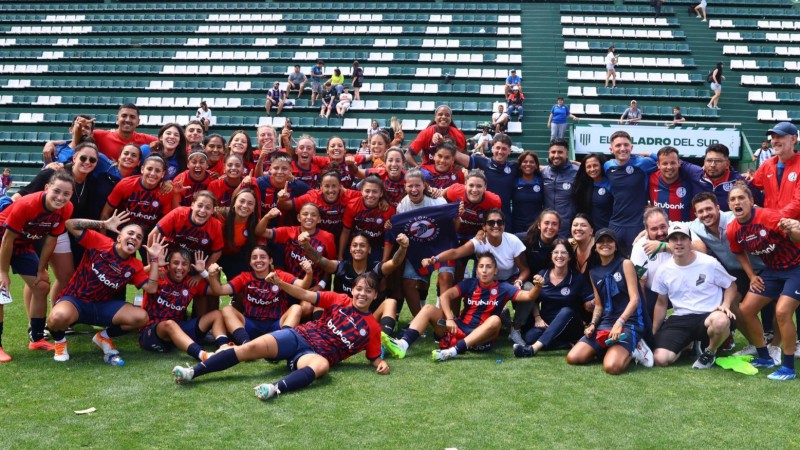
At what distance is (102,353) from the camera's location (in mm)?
6301

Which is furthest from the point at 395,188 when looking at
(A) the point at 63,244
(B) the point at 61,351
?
(B) the point at 61,351

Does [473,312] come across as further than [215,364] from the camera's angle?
Yes

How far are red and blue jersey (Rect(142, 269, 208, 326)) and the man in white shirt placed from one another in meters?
4.37

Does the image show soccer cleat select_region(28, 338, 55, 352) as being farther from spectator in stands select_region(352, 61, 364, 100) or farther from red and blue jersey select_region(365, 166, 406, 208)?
spectator in stands select_region(352, 61, 364, 100)

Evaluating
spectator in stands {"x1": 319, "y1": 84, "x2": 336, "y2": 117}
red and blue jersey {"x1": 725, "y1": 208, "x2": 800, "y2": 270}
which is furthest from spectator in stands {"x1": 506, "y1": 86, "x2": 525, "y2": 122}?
red and blue jersey {"x1": 725, "y1": 208, "x2": 800, "y2": 270}

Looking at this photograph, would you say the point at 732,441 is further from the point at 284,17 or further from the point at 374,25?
the point at 284,17

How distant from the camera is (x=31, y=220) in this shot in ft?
19.5

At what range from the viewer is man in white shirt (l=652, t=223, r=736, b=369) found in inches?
238

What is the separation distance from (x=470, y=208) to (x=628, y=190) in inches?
69.0

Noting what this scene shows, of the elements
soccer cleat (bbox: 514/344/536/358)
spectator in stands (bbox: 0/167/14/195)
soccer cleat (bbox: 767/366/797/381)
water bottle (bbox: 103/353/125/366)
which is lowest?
soccer cleat (bbox: 767/366/797/381)

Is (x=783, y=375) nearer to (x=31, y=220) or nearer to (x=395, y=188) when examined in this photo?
(x=395, y=188)

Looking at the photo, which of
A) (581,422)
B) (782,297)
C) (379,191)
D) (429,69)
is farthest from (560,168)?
(429,69)

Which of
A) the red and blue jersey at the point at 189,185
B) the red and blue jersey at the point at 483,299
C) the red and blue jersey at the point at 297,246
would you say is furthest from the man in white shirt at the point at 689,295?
the red and blue jersey at the point at 189,185

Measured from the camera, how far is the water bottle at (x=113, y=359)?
5.92 meters
